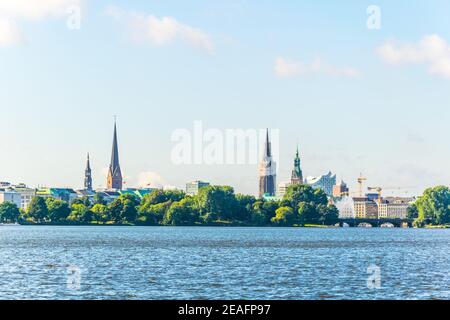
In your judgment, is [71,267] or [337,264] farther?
[337,264]

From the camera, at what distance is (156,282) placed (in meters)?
47.3

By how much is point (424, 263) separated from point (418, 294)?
24050 millimetres

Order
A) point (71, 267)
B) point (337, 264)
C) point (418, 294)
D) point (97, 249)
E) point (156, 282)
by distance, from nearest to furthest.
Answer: point (418, 294) → point (156, 282) → point (71, 267) → point (337, 264) → point (97, 249)

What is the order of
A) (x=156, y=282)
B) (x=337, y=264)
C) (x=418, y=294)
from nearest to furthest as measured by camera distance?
(x=418, y=294)
(x=156, y=282)
(x=337, y=264)

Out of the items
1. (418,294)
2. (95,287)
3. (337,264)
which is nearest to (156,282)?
(95,287)

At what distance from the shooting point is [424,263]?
66188mm

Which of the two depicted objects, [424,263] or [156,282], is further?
[424,263]
